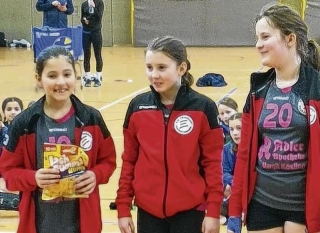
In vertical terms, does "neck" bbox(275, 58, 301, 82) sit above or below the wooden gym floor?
above

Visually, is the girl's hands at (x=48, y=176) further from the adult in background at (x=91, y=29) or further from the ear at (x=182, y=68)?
the adult in background at (x=91, y=29)

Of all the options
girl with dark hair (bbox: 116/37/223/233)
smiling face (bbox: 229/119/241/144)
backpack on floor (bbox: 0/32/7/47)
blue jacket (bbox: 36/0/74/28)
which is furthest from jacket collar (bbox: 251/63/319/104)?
backpack on floor (bbox: 0/32/7/47)

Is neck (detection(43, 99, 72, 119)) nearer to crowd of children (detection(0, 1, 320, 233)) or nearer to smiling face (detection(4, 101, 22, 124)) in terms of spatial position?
crowd of children (detection(0, 1, 320, 233))

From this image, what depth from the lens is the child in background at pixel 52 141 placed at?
3.02 metres

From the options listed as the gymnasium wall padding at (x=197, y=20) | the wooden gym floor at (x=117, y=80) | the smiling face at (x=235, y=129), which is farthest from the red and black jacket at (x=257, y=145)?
the gymnasium wall padding at (x=197, y=20)

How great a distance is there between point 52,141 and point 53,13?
851 centimetres

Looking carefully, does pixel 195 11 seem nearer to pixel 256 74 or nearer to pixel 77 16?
pixel 77 16

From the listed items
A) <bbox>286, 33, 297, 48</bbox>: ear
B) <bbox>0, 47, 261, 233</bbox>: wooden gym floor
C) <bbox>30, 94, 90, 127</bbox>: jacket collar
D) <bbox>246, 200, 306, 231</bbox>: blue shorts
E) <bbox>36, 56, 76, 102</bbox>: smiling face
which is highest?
<bbox>286, 33, 297, 48</bbox>: ear

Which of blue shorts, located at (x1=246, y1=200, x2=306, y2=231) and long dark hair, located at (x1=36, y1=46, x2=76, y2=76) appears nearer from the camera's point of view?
blue shorts, located at (x1=246, y1=200, x2=306, y2=231)

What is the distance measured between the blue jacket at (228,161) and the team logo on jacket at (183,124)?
1.68 m

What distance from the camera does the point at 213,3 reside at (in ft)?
61.2

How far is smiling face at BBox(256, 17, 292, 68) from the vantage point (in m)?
2.84

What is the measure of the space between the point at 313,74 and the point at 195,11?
16.1 metres

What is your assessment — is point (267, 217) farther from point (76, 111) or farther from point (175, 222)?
point (76, 111)
